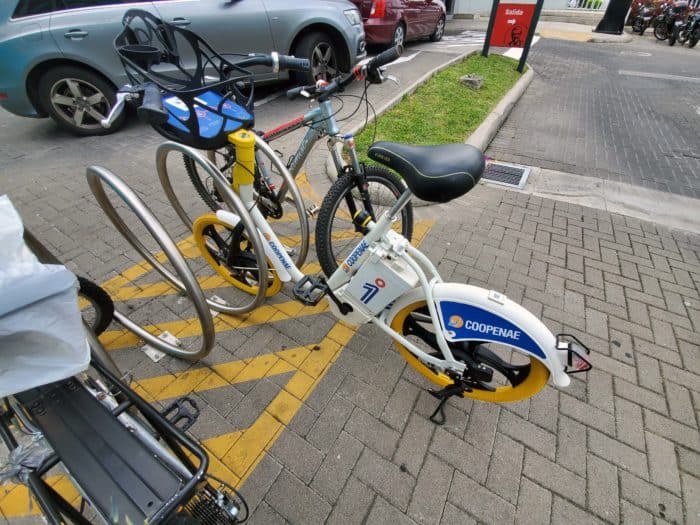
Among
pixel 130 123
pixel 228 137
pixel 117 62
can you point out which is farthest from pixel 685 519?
pixel 130 123

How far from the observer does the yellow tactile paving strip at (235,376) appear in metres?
1.74

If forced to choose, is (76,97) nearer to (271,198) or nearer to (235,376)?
(271,198)

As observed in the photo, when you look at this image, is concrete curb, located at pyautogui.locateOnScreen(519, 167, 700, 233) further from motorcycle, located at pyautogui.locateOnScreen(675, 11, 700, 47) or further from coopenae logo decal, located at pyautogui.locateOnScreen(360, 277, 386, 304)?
motorcycle, located at pyautogui.locateOnScreen(675, 11, 700, 47)

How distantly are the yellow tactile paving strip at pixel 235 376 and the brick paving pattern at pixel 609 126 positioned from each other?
3.85 meters

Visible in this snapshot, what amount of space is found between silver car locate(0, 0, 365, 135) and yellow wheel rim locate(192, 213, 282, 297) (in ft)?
8.45

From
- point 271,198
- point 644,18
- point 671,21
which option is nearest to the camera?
point 271,198

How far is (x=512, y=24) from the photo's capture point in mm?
7227

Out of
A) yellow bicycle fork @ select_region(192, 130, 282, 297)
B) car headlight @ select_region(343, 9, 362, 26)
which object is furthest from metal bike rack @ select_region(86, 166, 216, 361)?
car headlight @ select_region(343, 9, 362, 26)

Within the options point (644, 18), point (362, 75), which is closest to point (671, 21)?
point (644, 18)

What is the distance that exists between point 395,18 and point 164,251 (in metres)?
7.96

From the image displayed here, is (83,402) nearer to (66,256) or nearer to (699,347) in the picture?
(66,256)

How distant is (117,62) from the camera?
4.46 meters

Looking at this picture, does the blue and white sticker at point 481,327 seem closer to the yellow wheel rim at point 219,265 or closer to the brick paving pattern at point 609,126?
the yellow wheel rim at point 219,265

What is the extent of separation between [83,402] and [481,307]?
159 centimetres
